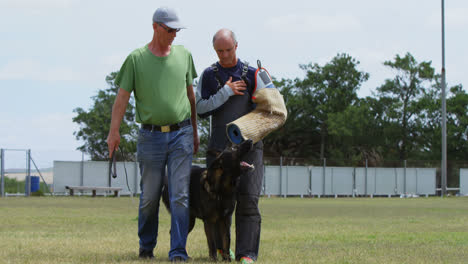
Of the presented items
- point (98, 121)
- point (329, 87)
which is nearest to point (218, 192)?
point (98, 121)

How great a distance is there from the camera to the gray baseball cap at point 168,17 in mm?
5592

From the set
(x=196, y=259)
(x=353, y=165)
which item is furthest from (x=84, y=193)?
(x=196, y=259)

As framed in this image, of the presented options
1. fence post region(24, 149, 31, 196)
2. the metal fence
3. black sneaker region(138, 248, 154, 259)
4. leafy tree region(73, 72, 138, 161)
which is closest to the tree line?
leafy tree region(73, 72, 138, 161)

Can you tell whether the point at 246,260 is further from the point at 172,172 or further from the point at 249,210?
the point at 172,172

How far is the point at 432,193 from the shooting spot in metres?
40.7

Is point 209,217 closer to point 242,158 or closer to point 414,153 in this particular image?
point 242,158

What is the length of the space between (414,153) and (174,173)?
4955cm

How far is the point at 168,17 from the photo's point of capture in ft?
18.4

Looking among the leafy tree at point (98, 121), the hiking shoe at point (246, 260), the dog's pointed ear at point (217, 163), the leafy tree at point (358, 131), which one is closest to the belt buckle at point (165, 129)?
the dog's pointed ear at point (217, 163)

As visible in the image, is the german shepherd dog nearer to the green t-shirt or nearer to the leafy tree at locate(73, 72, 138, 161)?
the green t-shirt

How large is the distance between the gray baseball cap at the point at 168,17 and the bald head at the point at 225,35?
0.36 m

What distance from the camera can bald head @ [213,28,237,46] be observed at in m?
5.77

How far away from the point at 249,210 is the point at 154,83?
1.44 m

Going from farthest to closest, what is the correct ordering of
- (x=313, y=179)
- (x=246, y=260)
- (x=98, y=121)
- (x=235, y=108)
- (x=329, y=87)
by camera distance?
(x=329, y=87) < (x=98, y=121) < (x=313, y=179) < (x=235, y=108) < (x=246, y=260)
